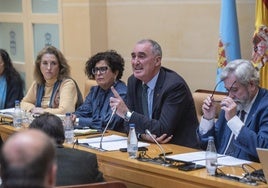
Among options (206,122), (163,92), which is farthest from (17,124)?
(206,122)

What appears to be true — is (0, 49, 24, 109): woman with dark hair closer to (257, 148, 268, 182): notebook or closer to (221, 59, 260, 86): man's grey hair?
(221, 59, 260, 86): man's grey hair

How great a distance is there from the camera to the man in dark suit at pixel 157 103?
173 inches

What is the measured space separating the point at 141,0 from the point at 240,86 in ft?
9.92

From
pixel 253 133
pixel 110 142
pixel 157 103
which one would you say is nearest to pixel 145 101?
pixel 157 103

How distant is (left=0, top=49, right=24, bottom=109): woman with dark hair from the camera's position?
700cm

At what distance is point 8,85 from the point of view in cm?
704

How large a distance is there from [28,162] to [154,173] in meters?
2.20

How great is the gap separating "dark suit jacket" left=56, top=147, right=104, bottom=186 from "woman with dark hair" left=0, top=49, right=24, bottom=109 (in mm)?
3882

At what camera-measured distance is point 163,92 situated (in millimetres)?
4488

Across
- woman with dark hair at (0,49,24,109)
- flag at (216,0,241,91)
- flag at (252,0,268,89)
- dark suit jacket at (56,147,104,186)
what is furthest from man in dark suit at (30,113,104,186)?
woman with dark hair at (0,49,24,109)

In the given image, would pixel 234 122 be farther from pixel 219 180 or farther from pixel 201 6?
pixel 201 6

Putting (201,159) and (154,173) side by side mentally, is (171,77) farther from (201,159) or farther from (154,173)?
(154,173)

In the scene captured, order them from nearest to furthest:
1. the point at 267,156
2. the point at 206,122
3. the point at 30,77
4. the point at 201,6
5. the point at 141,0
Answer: the point at 267,156
the point at 206,122
the point at 201,6
the point at 141,0
the point at 30,77

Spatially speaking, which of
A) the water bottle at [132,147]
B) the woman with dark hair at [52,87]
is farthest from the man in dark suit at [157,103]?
the woman with dark hair at [52,87]
